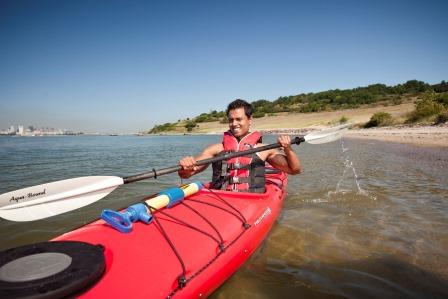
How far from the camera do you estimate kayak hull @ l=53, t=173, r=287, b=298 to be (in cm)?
225

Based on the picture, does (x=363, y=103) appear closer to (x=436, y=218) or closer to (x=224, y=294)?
(x=436, y=218)

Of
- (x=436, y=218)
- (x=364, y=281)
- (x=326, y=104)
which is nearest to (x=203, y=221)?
(x=364, y=281)

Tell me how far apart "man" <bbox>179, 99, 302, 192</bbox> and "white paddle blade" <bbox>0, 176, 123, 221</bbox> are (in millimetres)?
1246

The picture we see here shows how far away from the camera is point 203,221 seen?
3393 mm

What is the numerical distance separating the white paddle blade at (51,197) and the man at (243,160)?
4.09 feet

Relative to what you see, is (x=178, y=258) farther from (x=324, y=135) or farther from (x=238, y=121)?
(x=324, y=135)

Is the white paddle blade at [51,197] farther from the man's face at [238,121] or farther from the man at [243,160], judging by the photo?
the man's face at [238,121]

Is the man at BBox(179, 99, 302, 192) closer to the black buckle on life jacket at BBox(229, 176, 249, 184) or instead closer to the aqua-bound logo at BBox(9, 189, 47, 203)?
the black buckle on life jacket at BBox(229, 176, 249, 184)

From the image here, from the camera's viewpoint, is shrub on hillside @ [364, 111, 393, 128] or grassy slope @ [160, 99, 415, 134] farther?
grassy slope @ [160, 99, 415, 134]

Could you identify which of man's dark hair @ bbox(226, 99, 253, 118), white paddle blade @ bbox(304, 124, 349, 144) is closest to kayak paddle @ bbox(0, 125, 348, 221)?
man's dark hair @ bbox(226, 99, 253, 118)

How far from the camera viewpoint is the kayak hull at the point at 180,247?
2.25m

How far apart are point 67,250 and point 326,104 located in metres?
63.2

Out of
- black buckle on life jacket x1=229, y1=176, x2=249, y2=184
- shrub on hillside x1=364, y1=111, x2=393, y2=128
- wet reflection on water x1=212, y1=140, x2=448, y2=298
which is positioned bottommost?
wet reflection on water x1=212, y1=140, x2=448, y2=298

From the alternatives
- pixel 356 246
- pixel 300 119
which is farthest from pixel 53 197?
pixel 300 119
